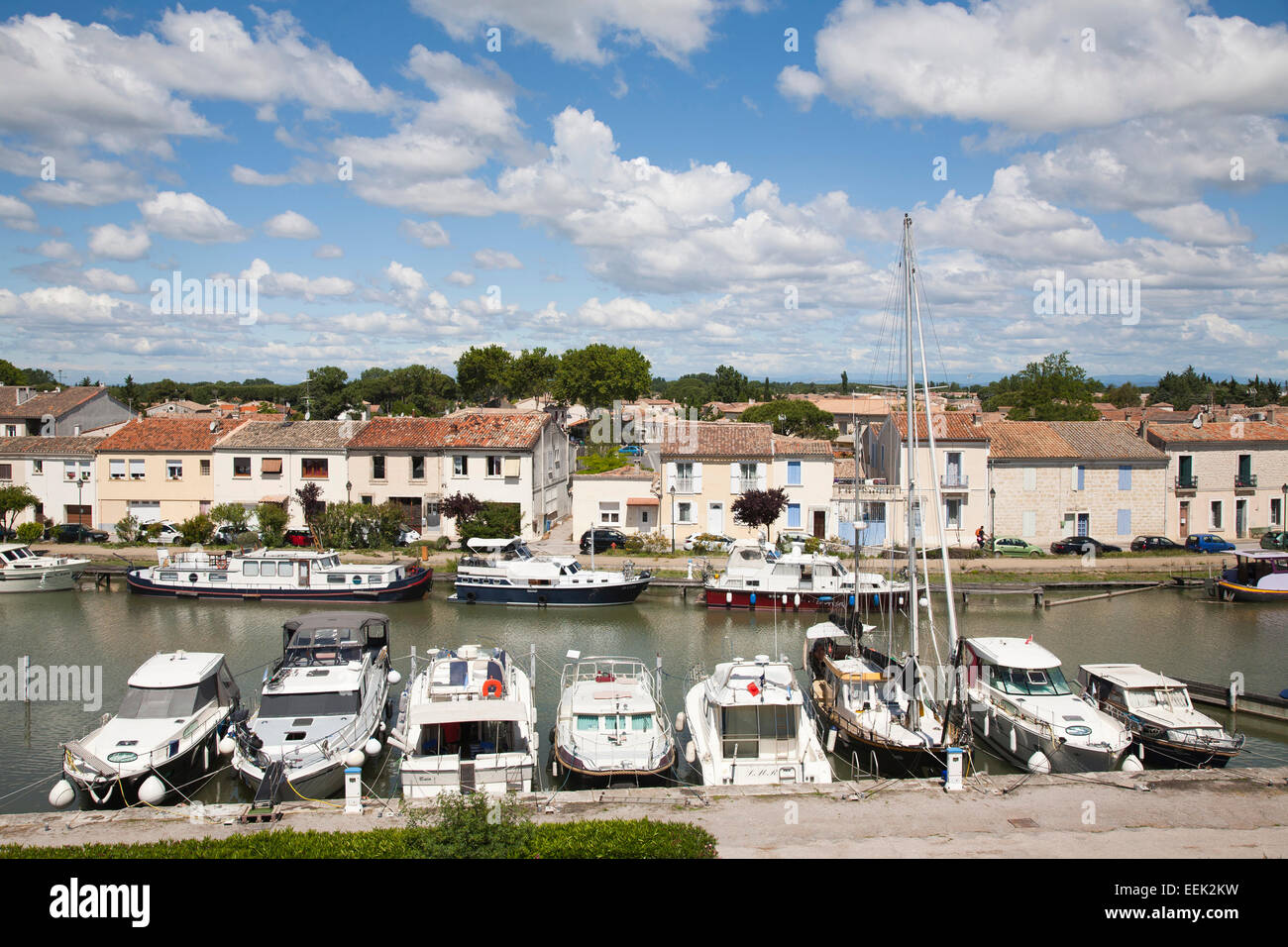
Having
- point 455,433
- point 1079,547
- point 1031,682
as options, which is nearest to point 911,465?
point 1031,682

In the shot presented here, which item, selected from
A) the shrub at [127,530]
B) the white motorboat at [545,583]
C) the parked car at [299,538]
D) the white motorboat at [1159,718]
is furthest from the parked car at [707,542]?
the shrub at [127,530]

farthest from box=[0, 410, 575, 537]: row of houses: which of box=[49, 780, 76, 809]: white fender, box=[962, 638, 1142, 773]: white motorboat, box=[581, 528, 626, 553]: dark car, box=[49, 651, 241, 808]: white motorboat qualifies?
box=[49, 780, 76, 809]: white fender

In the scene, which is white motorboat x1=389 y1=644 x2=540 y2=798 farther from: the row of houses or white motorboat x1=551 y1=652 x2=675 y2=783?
the row of houses

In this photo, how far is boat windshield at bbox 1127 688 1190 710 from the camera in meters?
18.0

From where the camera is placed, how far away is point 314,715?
1734 cm

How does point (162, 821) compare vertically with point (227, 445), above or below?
below

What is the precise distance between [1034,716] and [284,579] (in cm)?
2585

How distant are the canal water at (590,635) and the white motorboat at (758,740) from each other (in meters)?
4.14

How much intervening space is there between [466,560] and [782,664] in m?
19.8

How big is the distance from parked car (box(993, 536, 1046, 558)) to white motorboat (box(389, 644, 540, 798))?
26.6 meters

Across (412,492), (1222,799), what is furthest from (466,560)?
(1222,799)

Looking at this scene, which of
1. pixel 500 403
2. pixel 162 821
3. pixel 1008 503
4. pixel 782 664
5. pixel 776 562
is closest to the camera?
pixel 162 821
